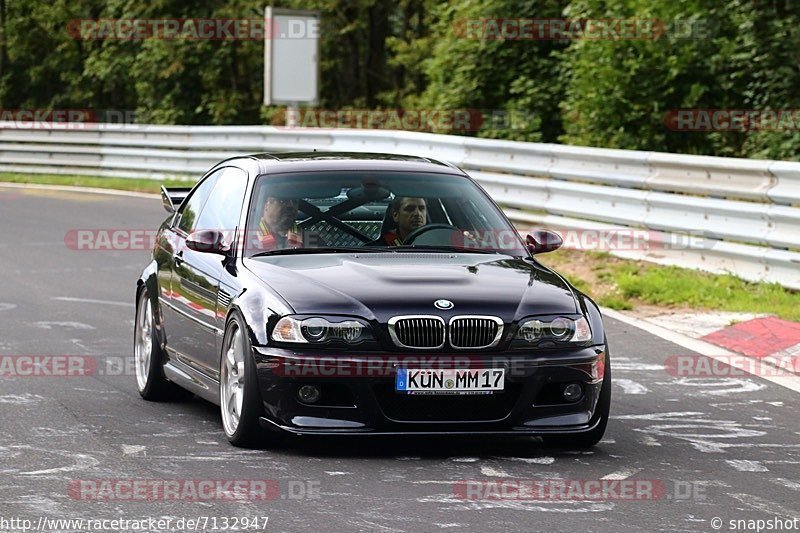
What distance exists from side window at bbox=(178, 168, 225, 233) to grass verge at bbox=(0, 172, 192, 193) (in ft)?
53.3

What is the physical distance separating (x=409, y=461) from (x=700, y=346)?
4.90 m

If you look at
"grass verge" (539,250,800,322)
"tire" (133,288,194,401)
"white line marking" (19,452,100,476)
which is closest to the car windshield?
"tire" (133,288,194,401)

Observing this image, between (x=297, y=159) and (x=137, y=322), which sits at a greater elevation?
(x=297, y=159)

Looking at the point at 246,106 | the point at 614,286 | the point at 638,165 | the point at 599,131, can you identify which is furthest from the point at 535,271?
the point at 246,106

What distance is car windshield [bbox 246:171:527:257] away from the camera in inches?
348

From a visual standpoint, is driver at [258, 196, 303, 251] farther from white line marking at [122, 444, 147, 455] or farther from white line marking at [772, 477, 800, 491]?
white line marking at [772, 477, 800, 491]

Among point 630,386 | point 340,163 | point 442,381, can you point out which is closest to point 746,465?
point 442,381

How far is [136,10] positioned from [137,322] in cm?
3264

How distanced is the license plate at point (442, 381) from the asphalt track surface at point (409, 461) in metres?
0.34

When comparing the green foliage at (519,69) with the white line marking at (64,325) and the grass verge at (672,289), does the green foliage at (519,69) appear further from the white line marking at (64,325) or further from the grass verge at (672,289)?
the white line marking at (64,325)

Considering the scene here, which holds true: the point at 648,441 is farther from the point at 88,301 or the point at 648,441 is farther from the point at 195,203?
the point at 88,301

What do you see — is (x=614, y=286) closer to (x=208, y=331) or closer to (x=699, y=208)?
(x=699, y=208)

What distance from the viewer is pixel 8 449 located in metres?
8.01

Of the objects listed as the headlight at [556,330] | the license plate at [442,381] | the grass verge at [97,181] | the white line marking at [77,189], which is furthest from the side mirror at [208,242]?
the grass verge at [97,181]
